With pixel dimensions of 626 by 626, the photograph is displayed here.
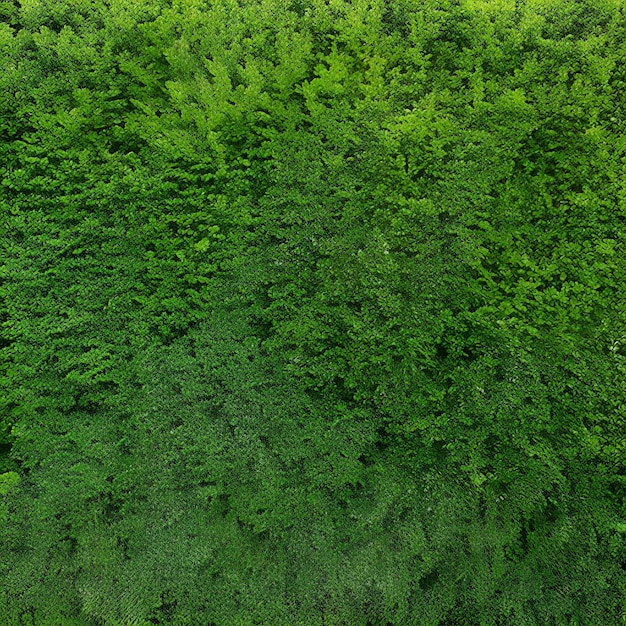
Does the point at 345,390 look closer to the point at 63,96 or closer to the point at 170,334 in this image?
the point at 170,334

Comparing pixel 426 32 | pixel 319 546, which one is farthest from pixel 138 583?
pixel 426 32

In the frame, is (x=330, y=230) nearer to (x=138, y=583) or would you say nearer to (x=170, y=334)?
(x=170, y=334)

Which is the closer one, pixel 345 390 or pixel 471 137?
pixel 471 137

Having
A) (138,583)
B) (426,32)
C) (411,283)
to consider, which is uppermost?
(426,32)

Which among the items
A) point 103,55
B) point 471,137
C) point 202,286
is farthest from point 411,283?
point 103,55

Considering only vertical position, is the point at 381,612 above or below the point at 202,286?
below

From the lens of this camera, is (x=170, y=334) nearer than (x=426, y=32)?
No

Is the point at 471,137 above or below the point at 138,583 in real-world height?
above

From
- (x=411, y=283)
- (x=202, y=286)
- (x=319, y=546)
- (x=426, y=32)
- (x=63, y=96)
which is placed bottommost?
(x=319, y=546)
